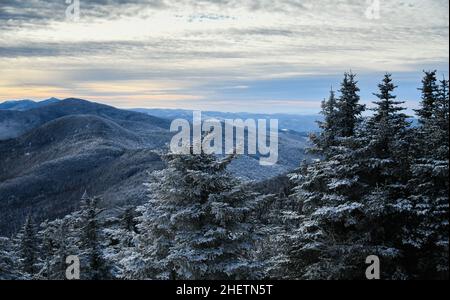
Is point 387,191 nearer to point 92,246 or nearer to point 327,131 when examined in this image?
point 327,131

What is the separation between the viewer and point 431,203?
15.2 m

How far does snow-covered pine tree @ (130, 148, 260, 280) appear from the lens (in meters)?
16.5

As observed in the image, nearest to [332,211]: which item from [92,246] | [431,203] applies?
[431,203]

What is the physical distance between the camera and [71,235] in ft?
80.5

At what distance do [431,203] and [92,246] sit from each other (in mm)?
16107

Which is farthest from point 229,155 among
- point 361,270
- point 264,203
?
point 361,270

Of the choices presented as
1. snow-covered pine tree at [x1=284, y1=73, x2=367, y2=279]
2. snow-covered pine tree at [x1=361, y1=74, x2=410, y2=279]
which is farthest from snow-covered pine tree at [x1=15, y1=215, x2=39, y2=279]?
snow-covered pine tree at [x1=361, y1=74, x2=410, y2=279]

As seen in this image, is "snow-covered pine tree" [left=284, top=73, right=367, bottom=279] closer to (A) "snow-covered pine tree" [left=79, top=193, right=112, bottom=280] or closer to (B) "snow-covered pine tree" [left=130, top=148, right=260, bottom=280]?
(B) "snow-covered pine tree" [left=130, top=148, right=260, bottom=280]

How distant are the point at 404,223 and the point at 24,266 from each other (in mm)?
34272

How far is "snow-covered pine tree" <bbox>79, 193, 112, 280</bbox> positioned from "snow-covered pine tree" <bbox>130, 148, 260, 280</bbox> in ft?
19.7

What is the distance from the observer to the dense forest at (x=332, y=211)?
51.8 feet

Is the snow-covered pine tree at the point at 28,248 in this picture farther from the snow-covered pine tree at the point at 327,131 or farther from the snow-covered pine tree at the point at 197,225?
the snow-covered pine tree at the point at 327,131

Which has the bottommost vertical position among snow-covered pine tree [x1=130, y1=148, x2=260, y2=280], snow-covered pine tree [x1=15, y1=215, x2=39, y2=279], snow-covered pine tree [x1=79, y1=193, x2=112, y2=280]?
snow-covered pine tree [x1=15, y1=215, x2=39, y2=279]
